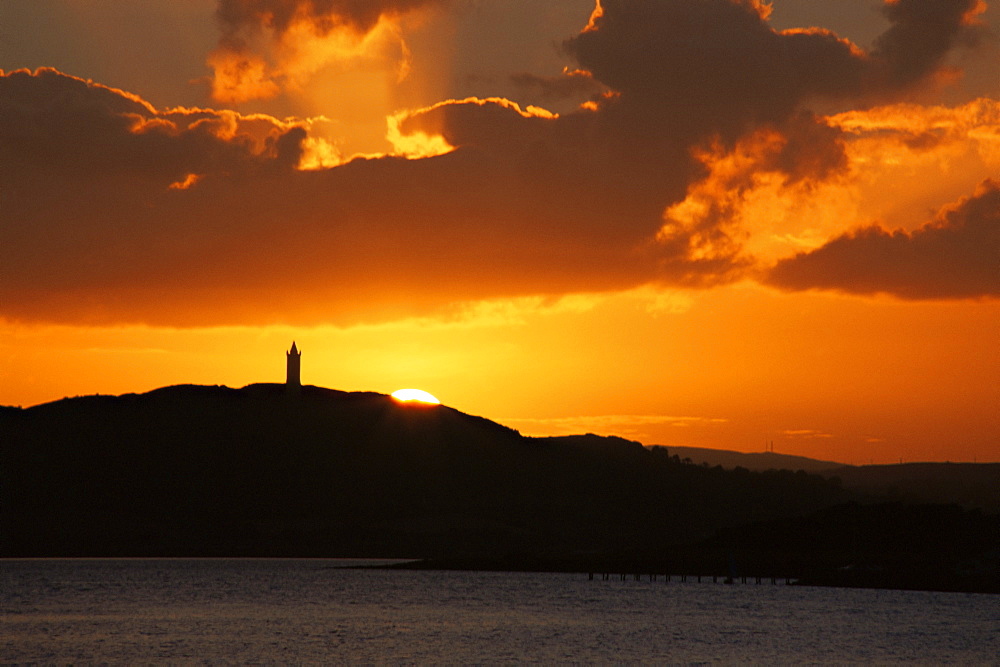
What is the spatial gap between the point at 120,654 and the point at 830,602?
347 ft

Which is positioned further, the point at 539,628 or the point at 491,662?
the point at 539,628

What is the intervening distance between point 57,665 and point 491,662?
1271 inches

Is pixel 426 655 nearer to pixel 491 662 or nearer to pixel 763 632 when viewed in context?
pixel 491 662

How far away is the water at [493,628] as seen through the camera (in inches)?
4149

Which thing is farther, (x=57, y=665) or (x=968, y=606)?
(x=968, y=606)

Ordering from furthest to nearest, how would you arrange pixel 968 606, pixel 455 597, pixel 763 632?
pixel 455 597, pixel 968 606, pixel 763 632

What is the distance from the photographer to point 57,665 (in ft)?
308

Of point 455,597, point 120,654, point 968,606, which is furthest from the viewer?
point 455,597

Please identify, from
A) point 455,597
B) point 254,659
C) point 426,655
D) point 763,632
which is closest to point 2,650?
point 254,659

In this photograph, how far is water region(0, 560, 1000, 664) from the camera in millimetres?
105375

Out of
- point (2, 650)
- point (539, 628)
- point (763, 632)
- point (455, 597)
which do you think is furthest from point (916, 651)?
point (455, 597)

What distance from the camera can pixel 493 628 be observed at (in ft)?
433

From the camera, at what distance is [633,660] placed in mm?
103438

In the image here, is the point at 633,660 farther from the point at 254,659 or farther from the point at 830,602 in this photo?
the point at 830,602
